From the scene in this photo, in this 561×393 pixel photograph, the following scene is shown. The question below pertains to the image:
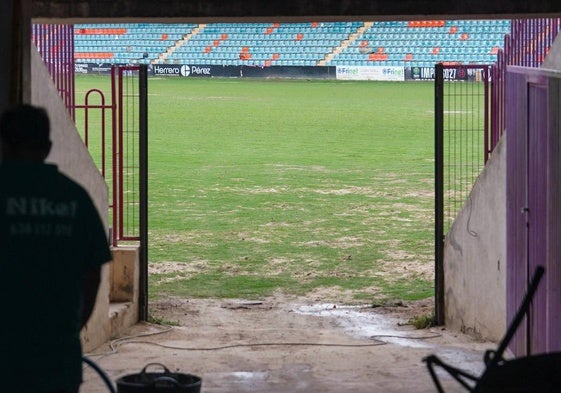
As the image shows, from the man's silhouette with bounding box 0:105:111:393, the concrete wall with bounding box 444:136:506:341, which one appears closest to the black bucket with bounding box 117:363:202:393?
the man's silhouette with bounding box 0:105:111:393

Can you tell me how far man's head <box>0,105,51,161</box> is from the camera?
362 centimetres

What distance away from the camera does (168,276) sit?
13.9m

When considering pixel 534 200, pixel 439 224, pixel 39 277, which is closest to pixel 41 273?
pixel 39 277

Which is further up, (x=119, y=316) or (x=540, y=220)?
(x=540, y=220)

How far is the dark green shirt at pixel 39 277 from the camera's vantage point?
3518mm

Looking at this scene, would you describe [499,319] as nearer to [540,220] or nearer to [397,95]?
[540,220]

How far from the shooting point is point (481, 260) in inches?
393

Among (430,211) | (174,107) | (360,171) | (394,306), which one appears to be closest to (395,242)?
(430,211)

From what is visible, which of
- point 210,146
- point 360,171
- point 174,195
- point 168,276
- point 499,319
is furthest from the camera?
point 210,146

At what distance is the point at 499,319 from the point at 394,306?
285cm

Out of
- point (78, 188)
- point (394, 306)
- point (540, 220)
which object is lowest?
point (394, 306)

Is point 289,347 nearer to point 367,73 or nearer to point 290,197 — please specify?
point 290,197

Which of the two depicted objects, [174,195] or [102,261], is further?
[174,195]

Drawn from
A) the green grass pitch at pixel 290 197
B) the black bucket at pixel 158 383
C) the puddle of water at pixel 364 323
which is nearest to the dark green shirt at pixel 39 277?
the black bucket at pixel 158 383
